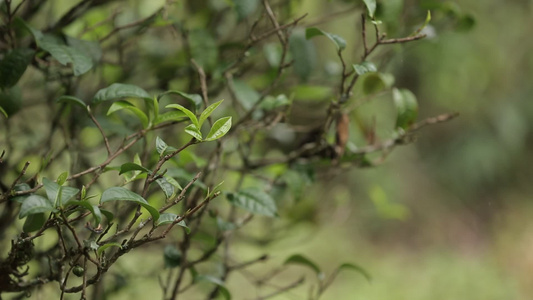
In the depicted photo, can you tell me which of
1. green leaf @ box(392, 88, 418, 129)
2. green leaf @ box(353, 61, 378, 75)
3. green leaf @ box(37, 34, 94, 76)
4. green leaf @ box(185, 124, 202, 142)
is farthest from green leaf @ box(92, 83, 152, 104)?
green leaf @ box(392, 88, 418, 129)

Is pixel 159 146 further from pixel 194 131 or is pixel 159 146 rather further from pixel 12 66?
pixel 12 66

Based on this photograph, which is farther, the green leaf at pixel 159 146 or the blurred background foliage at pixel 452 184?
the blurred background foliage at pixel 452 184

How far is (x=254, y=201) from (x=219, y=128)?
0.70ft

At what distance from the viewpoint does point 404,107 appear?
2.77 ft

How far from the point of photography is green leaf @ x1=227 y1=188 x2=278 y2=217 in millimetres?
764

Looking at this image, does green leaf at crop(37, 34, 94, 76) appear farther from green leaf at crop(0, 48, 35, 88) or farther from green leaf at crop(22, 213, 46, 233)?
green leaf at crop(22, 213, 46, 233)

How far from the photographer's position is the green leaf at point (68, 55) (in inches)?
26.8

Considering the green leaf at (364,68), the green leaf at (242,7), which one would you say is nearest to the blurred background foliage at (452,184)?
the green leaf at (242,7)

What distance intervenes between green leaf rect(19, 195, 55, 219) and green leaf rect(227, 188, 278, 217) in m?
Result: 0.30

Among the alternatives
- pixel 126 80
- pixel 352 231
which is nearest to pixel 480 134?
pixel 352 231

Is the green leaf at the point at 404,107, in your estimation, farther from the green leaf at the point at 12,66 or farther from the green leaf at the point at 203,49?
the green leaf at the point at 12,66

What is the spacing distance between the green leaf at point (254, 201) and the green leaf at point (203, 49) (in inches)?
10.0

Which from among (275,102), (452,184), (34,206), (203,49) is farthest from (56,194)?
(452,184)

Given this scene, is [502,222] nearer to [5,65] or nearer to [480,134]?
[480,134]
